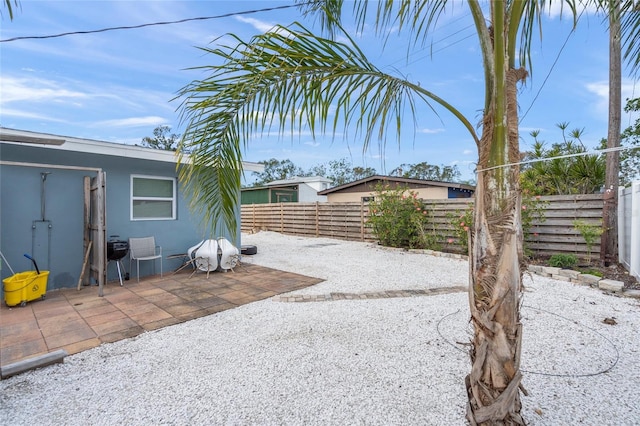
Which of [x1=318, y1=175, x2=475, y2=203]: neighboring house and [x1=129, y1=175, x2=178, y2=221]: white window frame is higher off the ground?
[x1=318, y1=175, x2=475, y2=203]: neighboring house

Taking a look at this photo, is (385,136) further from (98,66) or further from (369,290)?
(98,66)

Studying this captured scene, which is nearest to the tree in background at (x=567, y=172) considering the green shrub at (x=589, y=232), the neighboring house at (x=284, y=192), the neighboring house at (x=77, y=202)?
the green shrub at (x=589, y=232)

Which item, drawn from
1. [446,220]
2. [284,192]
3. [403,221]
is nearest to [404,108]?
[446,220]

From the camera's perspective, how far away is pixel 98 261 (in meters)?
4.64

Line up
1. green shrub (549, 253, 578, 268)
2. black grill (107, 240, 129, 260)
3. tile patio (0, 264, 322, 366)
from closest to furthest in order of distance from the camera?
tile patio (0, 264, 322, 366) < black grill (107, 240, 129, 260) < green shrub (549, 253, 578, 268)

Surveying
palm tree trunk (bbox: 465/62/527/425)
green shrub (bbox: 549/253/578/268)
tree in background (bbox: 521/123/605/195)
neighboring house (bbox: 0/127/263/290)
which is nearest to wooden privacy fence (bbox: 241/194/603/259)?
green shrub (bbox: 549/253/578/268)

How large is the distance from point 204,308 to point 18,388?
186 cm

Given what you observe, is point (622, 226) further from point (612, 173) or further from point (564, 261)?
point (564, 261)

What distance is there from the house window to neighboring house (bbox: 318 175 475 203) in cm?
704

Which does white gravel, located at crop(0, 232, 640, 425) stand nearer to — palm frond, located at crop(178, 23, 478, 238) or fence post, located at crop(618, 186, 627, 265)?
palm frond, located at crop(178, 23, 478, 238)

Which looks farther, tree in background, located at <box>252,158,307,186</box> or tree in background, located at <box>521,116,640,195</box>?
tree in background, located at <box>252,158,307,186</box>

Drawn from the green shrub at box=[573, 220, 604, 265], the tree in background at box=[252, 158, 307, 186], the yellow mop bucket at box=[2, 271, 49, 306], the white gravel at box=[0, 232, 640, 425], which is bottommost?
the white gravel at box=[0, 232, 640, 425]

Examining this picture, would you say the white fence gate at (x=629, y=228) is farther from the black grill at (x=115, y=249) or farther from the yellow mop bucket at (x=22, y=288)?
the yellow mop bucket at (x=22, y=288)

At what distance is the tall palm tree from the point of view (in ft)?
4.99
